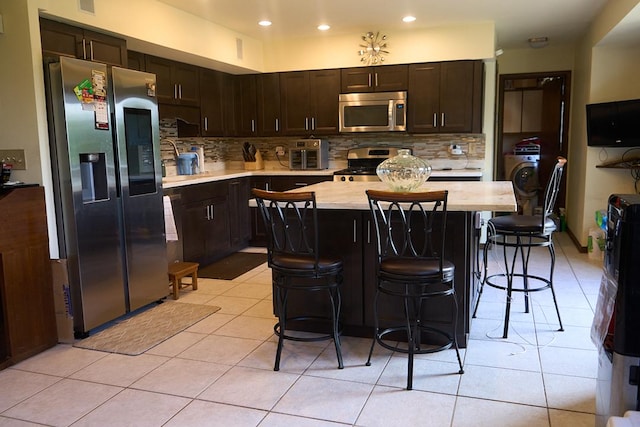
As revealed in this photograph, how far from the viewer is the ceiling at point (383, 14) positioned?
4.51 m

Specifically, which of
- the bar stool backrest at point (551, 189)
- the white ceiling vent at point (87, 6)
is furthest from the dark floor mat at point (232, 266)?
the bar stool backrest at point (551, 189)

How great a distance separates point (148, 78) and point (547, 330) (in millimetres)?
3294

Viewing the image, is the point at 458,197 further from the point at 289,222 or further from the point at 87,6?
the point at 87,6

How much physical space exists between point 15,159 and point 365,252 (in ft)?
7.43

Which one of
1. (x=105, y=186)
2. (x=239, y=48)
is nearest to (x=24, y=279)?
(x=105, y=186)

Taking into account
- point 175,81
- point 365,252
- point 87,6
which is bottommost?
point 365,252

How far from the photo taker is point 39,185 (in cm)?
315

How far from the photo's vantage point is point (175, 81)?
514 cm

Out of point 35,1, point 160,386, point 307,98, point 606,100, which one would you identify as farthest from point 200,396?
point 606,100

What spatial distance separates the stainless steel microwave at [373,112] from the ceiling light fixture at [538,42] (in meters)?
1.96

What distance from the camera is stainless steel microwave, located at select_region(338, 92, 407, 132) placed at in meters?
5.70

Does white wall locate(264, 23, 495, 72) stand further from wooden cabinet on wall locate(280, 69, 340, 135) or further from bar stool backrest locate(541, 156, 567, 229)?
bar stool backrest locate(541, 156, 567, 229)

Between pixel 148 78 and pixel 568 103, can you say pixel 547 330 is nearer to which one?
pixel 148 78

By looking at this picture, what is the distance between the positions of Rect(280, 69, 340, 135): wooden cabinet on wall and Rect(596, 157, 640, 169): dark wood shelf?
2.90m
